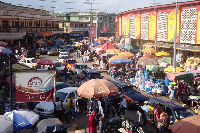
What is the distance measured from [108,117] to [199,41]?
66.2 feet

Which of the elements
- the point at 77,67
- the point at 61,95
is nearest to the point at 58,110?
the point at 61,95

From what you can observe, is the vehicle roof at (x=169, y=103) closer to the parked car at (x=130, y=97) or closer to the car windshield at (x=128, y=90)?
the parked car at (x=130, y=97)

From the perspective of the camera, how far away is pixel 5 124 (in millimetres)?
9750

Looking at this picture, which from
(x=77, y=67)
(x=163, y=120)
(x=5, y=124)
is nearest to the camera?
(x=5, y=124)

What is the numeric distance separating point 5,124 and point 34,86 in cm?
275

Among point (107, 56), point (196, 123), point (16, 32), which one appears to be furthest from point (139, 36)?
point (196, 123)

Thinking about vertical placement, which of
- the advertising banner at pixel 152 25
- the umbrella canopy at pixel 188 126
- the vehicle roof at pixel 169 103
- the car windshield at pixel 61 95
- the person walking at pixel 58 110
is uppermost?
the advertising banner at pixel 152 25

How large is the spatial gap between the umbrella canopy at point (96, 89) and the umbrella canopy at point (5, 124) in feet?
15.3

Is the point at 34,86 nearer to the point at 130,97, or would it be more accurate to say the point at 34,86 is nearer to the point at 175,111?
the point at 175,111

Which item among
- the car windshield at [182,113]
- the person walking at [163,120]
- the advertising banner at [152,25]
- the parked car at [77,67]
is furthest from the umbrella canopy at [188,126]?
the advertising banner at [152,25]

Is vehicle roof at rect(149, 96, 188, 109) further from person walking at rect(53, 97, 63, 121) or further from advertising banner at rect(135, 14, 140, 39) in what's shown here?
advertising banner at rect(135, 14, 140, 39)

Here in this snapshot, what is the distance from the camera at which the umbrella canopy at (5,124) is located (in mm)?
9484

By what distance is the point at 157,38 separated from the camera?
41.3 meters

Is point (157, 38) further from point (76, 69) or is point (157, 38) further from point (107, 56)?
point (76, 69)
